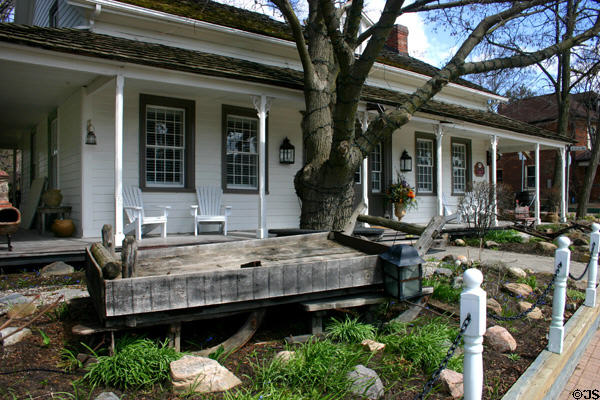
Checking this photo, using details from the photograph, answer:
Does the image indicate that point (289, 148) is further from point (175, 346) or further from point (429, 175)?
point (175, 346)

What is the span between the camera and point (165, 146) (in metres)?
9.09

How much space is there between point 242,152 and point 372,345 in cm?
731

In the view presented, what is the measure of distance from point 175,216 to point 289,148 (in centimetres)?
326

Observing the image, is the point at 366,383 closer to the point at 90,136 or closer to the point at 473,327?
the point at 473,327

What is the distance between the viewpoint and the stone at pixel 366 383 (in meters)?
2.83

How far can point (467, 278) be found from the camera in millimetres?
2246

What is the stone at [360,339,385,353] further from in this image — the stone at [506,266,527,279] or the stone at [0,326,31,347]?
the stone at [506,266,527,279]

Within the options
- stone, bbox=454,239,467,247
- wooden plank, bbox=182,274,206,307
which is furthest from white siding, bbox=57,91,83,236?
stone, bbox=454,239,467,247

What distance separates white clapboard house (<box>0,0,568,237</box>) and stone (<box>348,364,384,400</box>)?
17.3 feet

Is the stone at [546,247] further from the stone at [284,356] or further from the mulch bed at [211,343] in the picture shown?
the stone at [284,356]

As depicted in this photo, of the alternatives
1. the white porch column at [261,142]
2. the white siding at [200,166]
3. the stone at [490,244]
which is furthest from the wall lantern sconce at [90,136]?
the stone at [490,244]

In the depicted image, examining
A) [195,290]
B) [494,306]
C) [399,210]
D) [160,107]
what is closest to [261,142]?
[160,107]

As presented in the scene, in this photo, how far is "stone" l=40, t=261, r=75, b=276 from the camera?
6238 millimetres

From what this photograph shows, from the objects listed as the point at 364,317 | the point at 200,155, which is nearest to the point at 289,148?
the point at 200,155
